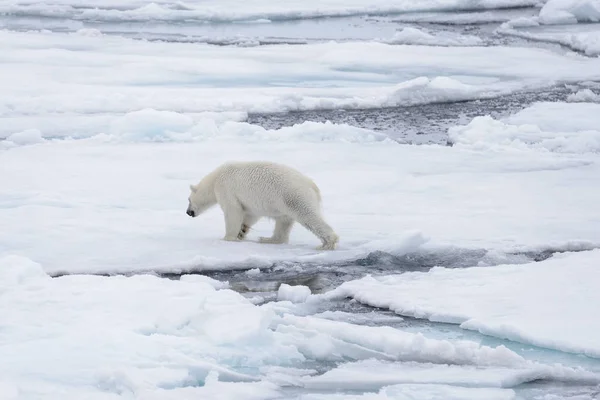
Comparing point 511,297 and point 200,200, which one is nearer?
point 511,297

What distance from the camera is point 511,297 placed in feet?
14.8

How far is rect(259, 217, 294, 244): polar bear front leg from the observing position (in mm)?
5703

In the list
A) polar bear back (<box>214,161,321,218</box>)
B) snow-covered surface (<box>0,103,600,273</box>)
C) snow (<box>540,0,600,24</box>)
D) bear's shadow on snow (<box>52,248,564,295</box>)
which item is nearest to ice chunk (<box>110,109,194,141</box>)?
snow-covered surface (<box>0,103,600,273</box>)

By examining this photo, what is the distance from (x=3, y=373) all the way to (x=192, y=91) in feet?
29.1

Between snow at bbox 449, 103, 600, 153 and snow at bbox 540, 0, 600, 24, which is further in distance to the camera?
snow at bbox 540, 0, 600, 24

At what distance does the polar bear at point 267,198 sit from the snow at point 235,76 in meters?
4.48

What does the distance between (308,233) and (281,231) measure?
0.46 metres

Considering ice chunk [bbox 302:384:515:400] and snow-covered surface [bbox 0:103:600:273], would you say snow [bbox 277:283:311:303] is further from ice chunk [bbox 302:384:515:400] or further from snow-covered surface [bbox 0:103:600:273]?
ice chunk [bbox 302:384:515:400]

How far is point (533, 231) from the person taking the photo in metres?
6.03

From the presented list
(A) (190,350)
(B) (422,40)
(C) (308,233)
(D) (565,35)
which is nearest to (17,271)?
(A) (190,350)

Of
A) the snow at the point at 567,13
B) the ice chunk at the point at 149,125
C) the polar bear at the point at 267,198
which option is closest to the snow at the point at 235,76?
the ice chunk at the point at 149,125

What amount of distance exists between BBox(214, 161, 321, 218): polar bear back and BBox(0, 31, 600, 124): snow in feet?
14.8

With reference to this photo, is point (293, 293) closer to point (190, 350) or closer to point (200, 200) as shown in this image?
point (190, 350)

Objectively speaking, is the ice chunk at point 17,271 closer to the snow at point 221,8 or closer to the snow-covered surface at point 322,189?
the snow-covered surface at point 322,189
